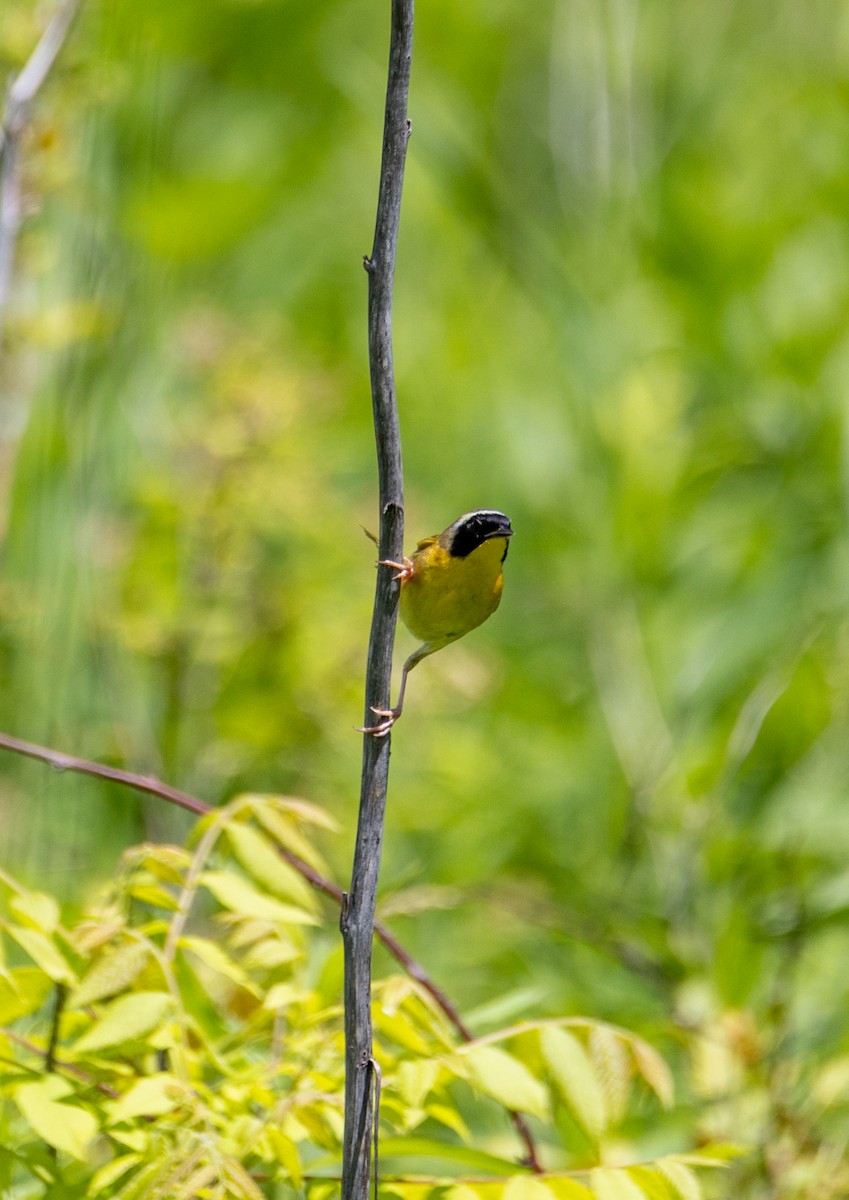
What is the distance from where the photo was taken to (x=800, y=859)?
1672 mm

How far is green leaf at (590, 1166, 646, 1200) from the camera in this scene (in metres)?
0.72

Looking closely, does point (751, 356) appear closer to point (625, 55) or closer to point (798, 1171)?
point (625, 55)

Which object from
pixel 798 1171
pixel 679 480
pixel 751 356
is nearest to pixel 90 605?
pixel 679 480

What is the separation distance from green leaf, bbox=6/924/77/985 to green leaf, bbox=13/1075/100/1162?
6 cm

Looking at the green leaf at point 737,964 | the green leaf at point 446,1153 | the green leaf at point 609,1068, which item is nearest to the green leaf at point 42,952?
the green leaf at point 446,1153

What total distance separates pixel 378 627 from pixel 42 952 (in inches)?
10.8

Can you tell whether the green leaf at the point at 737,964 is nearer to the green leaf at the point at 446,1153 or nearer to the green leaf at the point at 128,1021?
the green leaf at the point at 446,1153

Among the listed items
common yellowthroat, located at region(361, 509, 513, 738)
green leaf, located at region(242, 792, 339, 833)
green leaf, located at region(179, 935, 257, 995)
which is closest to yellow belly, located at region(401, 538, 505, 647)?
common yellowthroat, located at region(361, 509, 513, 738)

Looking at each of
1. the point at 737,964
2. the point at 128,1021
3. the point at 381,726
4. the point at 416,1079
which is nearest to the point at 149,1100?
the point at 128,1021

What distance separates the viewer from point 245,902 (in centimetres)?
80

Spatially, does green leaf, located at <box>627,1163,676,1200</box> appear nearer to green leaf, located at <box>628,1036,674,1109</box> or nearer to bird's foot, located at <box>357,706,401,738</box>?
green leaf, located at <box>628,1036,674,1109</box>

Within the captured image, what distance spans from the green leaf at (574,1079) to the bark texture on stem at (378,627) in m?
0.16

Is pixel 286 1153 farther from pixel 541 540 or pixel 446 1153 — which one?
pixel 541 540

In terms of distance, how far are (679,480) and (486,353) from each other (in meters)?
0.95
